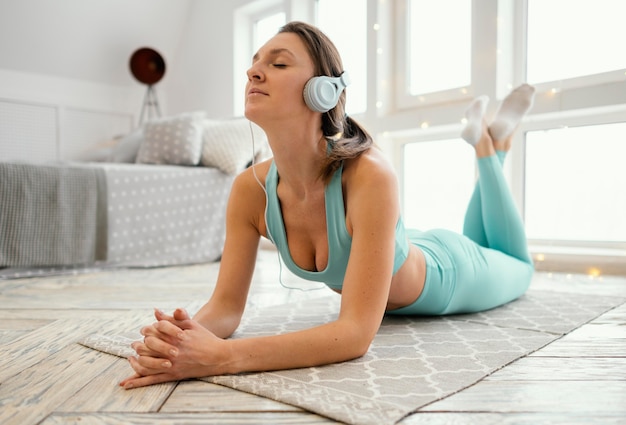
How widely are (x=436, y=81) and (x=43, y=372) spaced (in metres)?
2.67

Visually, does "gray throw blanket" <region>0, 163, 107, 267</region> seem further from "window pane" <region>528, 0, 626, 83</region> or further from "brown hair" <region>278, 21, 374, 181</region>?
"window pane" <region>528, 0, 626, 83</region>

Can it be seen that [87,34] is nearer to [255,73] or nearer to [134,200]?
[134,200]

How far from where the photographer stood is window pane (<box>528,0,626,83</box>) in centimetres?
245

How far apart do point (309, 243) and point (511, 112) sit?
1.11 meters

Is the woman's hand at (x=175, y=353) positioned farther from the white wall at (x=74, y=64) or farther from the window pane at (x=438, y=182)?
the white wall at (x=74, y=64)

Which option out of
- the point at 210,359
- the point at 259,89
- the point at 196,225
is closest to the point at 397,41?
the point at 196,225

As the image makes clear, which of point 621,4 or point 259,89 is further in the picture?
point 621,4

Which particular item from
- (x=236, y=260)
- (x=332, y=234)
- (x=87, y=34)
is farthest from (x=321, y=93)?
(x=87, y=34)

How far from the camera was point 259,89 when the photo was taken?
1.04m

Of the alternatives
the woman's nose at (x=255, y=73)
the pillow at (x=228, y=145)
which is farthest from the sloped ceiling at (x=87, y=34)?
the woman's nose at (x=255, y=73)

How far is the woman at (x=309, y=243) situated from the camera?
90 cm

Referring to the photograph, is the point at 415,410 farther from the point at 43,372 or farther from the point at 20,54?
the point at 20,54

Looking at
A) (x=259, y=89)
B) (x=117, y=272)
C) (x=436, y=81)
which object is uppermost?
(x=436, y=81)

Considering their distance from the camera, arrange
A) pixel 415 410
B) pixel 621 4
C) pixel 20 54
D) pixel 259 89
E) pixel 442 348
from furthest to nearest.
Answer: pixel 20 54 < pixel 621 4 < pixel 442 348 < pixel 259 89 < pixel 415 410
